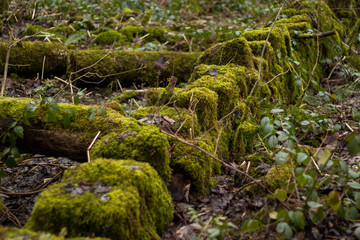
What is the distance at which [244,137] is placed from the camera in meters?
3.62

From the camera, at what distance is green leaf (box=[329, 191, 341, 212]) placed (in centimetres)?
205

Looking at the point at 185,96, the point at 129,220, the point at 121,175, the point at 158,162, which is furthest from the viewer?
the point at 185,96

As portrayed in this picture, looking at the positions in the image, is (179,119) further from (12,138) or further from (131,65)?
(131,65)

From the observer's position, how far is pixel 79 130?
2.80 metres

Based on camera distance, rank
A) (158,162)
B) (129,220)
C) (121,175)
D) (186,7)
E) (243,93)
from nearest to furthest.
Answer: (129,220) → (121,175) → (158,162) → (243,93) → (186,7)

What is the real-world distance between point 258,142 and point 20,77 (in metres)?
5.08

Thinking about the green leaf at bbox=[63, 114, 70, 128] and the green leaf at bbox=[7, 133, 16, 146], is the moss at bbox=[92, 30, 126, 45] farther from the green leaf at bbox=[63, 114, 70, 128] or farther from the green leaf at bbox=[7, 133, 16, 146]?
the green leaf at bbox=[7, 133, 16, 146]

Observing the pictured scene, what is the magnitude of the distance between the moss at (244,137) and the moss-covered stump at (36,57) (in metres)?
4.16

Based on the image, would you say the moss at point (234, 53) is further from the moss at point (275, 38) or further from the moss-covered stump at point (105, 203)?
the moss-covered stump at point (105, 203)

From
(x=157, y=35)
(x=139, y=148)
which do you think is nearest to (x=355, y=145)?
(x=139, y=148)

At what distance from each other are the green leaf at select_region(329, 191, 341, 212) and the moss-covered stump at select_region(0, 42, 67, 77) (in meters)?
5.47

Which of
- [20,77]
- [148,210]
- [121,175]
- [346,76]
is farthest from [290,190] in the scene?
[20,77]

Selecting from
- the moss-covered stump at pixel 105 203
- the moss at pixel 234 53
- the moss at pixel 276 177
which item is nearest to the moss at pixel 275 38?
the moss at pixel 234 53

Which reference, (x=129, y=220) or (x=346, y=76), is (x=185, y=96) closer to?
(x=129, y=220)
